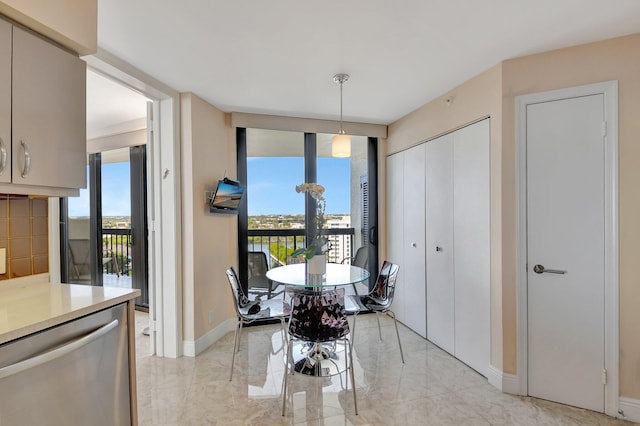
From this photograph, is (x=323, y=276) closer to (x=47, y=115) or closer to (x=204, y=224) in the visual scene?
(x=204, y=224)

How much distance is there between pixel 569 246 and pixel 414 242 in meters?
1.44

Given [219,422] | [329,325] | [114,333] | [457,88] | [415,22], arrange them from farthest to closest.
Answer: [457,88] < [329,325] < [219,422] < [415,22] < [114,333]

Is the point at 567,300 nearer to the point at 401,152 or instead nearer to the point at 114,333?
the point at 401,152

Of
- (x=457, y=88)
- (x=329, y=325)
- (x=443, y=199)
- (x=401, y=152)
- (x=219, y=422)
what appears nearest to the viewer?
(x=219, y=422)

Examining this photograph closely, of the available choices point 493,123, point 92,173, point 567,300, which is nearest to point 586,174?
point 493,123

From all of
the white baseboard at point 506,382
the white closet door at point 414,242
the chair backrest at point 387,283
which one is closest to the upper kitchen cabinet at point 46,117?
the chair backrest at point 387,283

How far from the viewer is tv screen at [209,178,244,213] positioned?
297cm

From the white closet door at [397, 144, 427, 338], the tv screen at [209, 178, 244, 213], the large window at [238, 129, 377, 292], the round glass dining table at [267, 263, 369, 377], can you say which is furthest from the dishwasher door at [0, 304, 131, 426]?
the white closet door at [397, 144, 427, 338]

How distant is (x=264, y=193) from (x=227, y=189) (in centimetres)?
61

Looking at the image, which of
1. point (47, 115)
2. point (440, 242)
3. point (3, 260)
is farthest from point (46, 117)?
point (440, 242)

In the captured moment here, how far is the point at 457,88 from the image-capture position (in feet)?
8.71

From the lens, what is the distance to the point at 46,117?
1.32 meters

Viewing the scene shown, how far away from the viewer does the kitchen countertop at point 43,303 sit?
99 cm

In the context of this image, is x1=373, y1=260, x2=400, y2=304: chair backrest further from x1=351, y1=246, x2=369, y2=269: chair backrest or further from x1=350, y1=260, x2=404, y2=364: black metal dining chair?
x1=351, y1=246, x2=369, y2=269: chair backrest
